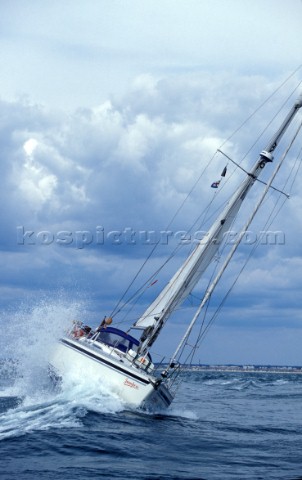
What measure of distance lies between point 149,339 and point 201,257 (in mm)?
4674

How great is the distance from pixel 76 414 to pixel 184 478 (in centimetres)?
896

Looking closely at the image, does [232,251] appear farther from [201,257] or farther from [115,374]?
[115,374]

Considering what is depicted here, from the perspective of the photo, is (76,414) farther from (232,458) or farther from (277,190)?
(277,190)

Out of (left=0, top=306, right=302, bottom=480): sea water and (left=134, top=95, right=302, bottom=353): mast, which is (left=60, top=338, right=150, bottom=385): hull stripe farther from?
(left=134, top=95, right=302, bottom=353): mast

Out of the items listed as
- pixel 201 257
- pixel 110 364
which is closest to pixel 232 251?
pixel 201 257

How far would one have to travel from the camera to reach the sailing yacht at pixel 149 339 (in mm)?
25656

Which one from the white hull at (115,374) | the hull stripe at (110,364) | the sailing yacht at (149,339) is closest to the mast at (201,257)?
the sailing yacht at (149,339)

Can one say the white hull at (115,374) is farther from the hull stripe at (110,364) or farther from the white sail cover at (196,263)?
the white sail cover at (196,263)

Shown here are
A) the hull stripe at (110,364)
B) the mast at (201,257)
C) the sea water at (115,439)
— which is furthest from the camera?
the mast at (201,257)

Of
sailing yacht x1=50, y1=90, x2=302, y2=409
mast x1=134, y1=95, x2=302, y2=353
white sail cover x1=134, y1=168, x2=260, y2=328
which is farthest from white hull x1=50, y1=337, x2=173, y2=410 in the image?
white sail cover x1=134, y1=168, x2=260, y2=328

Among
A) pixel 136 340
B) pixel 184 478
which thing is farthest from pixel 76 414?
pixel 184 478

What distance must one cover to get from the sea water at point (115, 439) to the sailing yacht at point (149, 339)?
0.71 metres

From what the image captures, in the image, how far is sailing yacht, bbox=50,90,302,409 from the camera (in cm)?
2566

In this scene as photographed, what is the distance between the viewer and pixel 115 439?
2073 centimetres
